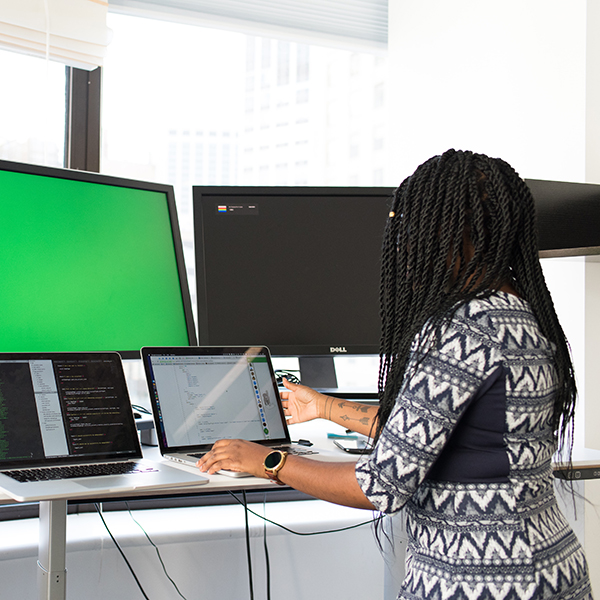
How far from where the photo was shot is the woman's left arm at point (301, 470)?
3.08 ft

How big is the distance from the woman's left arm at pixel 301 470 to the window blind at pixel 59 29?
1.39m

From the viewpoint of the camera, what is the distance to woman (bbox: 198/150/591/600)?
0.87m

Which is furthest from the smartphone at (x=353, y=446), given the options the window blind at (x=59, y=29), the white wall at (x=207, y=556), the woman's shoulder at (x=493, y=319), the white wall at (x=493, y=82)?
the window blind at (x=59, y=29)

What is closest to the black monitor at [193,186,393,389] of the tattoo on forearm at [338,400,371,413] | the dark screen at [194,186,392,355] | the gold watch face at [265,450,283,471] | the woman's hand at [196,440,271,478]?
the dark screen at [194,186,392,355]

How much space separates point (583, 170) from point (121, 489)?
1.38m

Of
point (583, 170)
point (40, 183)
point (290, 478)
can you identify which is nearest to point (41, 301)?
point (40, 183)

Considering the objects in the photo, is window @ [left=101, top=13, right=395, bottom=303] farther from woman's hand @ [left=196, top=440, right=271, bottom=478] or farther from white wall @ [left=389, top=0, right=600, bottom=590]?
woman's hand @ [left=196, top=440, right=271, bottom=478]

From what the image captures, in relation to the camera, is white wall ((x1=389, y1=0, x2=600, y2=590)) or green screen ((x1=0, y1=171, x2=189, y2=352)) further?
white wall ((x1=389, y1=0, x2=600, y2=590))

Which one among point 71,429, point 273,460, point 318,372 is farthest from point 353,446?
point 71,429

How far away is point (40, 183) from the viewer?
150cm

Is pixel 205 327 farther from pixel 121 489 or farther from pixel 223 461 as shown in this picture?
pixel 121 489

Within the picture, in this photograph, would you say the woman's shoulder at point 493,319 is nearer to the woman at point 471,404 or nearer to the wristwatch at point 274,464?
the woman at point 471,404

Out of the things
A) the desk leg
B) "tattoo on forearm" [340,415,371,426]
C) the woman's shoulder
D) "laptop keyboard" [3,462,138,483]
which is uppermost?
the woman's shoulder

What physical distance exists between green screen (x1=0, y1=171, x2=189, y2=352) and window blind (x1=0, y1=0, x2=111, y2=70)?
653 millimetres
